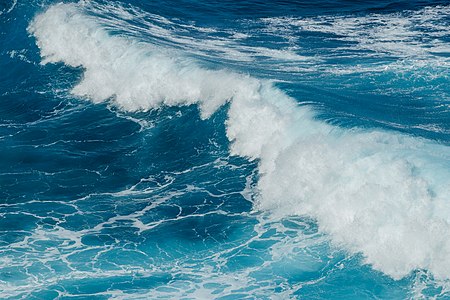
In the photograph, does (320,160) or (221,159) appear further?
(221,159)

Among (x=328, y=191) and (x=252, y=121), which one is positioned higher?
(x=252, y=121)

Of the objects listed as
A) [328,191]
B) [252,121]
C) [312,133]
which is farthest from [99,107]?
[328,191]

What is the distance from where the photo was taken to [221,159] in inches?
819

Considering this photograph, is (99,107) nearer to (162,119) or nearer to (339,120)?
(162,119)

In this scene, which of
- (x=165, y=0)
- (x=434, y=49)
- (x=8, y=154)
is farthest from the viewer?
(x=165, y=0)

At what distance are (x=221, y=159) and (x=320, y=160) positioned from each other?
3.61 metres

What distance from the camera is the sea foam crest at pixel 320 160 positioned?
1521 cm

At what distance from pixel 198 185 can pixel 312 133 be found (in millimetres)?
3063

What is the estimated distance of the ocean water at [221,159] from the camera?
15.1m

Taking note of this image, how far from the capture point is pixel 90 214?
1788cm

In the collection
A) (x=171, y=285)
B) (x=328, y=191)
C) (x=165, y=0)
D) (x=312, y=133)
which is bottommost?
(x=171, y=285)

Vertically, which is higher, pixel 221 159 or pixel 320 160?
pixel 221 159

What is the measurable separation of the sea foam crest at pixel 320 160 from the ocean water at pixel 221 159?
1.6 inches

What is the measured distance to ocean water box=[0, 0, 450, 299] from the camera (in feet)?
49.7
